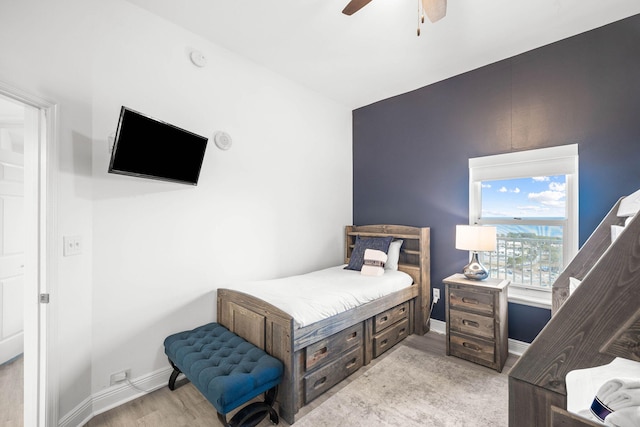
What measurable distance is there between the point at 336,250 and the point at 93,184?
2700 millimetres

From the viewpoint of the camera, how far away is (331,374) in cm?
217

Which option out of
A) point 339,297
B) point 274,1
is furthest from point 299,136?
point 339,297

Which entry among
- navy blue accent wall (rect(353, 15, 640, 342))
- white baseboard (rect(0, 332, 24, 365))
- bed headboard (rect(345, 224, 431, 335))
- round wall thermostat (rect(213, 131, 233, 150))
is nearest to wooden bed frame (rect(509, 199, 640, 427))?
navy blue accent wall (rect(353, 15, 640, 342))

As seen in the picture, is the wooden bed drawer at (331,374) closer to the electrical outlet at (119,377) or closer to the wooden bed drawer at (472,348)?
the wooden bed drawer at (472,348)

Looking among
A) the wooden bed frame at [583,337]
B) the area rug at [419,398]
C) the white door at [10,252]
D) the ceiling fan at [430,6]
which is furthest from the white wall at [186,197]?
the wooden bed frame at [583,337]

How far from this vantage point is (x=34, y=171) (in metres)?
1.66

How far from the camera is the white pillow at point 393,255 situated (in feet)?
10.7

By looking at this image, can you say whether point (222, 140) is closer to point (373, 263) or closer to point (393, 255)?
point (373, 263)

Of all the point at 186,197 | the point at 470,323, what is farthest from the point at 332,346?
the point at 186,197

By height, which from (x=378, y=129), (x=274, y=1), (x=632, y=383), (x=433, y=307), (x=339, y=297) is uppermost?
(x=274, y=1)

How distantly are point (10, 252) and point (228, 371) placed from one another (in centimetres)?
261

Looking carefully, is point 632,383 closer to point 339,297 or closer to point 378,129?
point 339,297

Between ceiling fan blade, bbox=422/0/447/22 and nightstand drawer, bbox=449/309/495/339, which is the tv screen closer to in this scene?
ceiling fan blade, bbox=422/0/447/22

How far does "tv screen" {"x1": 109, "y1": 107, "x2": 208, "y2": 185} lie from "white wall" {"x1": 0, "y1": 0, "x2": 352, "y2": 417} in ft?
0.70
